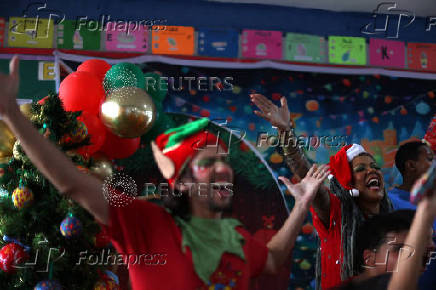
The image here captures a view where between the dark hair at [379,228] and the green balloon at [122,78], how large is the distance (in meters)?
0.93

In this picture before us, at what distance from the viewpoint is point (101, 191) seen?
0.92 m

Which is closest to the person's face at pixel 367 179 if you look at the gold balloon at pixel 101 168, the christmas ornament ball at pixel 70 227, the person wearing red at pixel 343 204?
the person wearing red at pixel 343 204

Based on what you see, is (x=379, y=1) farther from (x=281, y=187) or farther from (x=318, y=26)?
(x=281, y=187)

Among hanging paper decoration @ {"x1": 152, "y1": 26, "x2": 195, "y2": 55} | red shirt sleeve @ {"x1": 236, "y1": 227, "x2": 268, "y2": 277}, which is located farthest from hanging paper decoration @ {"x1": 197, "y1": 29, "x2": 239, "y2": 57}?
red shirt sleeve @ {"x1": 236, "y1": 227, "x2": 268, "y2": 277}

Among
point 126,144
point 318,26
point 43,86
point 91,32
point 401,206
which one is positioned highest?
point 318,26

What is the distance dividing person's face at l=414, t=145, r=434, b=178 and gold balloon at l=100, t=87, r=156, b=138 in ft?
3.67

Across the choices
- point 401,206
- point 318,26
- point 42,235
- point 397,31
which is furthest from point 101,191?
point 397,31

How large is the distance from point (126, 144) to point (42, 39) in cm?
136

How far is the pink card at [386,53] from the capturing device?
2.82 metres

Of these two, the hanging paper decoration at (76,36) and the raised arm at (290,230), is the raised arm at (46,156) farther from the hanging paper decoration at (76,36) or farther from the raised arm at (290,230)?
the hanging paper decoration at (76,36)

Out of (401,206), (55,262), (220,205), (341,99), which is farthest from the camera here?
(341,99)

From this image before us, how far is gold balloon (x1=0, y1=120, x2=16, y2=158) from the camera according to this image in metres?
1.35

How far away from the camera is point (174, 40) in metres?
2.65

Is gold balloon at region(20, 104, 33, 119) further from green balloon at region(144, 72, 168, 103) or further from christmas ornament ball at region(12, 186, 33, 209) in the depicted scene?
green balloon at region(144, 72, 168, 103)
